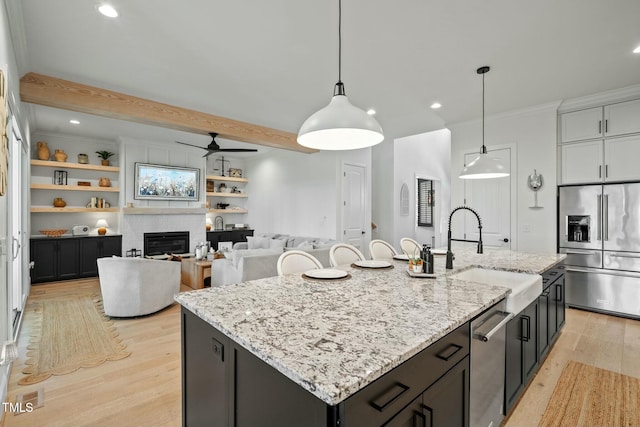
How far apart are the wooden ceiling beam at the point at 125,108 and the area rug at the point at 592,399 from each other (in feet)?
16.1

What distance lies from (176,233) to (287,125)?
3.66 meters

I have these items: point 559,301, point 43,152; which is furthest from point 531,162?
point 43,152

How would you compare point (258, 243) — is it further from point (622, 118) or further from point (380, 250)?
point (622, 118)

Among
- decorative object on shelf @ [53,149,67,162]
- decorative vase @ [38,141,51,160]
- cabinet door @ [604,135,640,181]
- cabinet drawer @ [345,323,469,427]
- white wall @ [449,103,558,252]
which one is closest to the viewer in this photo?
cabinet drawer @ [345,323,469,427]

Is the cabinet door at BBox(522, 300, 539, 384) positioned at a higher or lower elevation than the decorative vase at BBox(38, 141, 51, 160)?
lower

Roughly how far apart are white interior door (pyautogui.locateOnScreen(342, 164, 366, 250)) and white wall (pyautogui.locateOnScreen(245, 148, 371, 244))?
5.1 inches

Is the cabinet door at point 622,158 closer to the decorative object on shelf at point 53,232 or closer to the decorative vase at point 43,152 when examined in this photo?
the decorative object on shelf at point 53,232

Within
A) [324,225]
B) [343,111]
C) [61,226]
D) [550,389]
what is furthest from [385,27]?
[61,226]

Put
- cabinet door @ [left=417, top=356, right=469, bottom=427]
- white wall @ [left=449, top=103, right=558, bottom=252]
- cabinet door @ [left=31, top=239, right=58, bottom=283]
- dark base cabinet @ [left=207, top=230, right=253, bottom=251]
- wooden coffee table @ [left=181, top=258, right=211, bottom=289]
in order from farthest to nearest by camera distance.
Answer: dark base cabinet @ [left=207, top=230, right=253, bottom=251] → cabinet door @ [left=31, top=239, right=58, bottom=283] → wooden coffee table @ [left=181, top=258, right=211, bottom=289] → white wall @ [left=449, top=103, right=558, bottom=252] → cabinet door @ [left=417, top=356, right=469, bottom=427]

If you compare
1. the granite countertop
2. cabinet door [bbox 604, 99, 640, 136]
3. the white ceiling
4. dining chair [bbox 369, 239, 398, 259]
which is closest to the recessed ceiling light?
the white ceiling

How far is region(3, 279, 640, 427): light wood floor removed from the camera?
1951 millimetres

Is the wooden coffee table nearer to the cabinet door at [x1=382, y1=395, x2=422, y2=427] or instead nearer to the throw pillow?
the throw pillow

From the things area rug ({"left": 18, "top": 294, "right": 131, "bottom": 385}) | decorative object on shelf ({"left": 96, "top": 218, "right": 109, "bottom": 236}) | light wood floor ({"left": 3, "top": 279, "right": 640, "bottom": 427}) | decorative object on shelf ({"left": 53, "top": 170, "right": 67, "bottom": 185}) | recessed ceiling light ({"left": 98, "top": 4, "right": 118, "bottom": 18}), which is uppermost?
recessed ceiling light ({"left": 98, "top": 4, "right": 118, "bottom": 18})

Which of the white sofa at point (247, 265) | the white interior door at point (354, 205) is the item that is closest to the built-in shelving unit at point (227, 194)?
the white interior door at point (354, 205)
